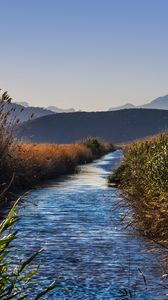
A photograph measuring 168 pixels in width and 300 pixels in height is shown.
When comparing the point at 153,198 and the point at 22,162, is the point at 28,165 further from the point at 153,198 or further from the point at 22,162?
the point at 153,198

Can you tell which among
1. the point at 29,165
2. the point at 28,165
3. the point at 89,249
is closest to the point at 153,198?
the point at 89,249

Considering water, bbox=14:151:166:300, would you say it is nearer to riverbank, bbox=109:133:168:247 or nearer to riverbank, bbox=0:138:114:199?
riverbank, bbox=109:133:168:247

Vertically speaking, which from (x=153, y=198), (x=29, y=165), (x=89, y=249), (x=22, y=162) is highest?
(x=22, y=162)

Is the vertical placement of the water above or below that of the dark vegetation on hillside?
below

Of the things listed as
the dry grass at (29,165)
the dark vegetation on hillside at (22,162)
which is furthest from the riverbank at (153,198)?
the dry grass at (29,165)

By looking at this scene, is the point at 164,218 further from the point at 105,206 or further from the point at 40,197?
the point at 40,197

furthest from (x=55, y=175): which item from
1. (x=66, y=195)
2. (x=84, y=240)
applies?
(x=84, y=240)

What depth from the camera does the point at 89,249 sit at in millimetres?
11492

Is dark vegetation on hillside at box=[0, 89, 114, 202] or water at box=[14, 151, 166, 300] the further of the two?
dark vegetation on hillside at box=[0, 89, 114, 202]

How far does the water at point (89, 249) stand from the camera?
867 cm

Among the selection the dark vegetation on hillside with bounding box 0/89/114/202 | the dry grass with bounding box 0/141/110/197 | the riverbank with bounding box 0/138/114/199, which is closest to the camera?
the dark vegetation on hillside with bounding box 0/89/114/202

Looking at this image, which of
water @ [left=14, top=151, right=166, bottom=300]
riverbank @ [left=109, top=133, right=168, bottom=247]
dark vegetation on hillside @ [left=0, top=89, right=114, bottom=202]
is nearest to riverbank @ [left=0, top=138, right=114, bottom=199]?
dark vegetation on hillside @ [left=0, top=89, right=114, bottom=202]

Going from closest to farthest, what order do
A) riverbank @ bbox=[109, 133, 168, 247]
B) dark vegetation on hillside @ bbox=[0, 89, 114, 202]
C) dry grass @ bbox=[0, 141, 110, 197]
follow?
riverbank @ bbox=[109, 133, 168, 247] → dark vegetation on hillside @ bbox=[0, 89, 114, 202] → dry grass @ bbox=[0, 141, 110, 197]

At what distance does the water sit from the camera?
28.5 feet
